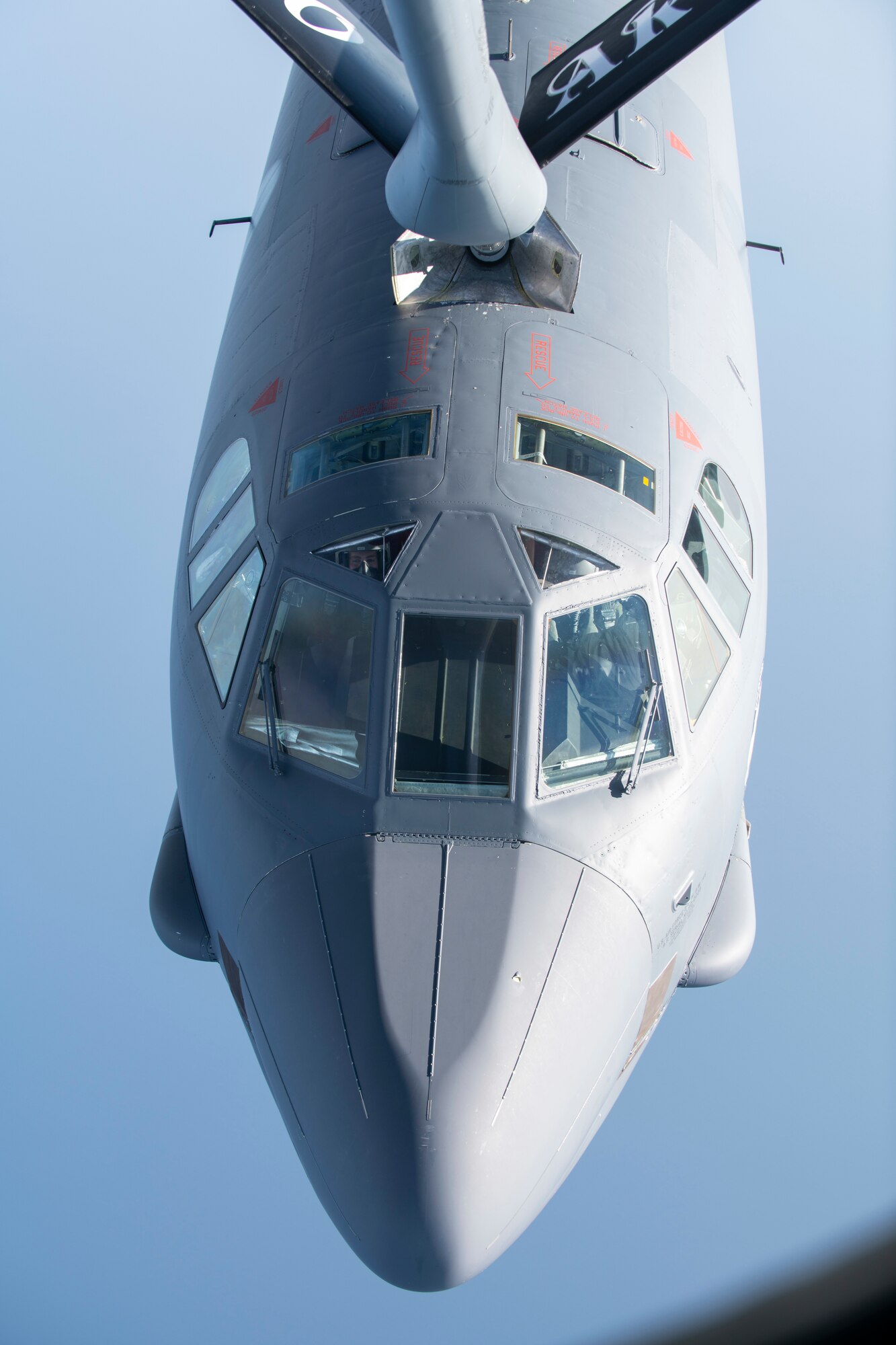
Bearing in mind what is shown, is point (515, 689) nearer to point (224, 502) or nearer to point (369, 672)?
point (369, 672)

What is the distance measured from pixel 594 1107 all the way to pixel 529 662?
3.33 metres

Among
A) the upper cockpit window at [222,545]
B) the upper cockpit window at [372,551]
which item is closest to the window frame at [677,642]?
the upper cockpit window at [372,551]

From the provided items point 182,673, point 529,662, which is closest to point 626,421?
point 529,662

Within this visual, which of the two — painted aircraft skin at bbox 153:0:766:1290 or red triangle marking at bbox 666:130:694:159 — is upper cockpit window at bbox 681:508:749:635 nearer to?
painted aircraft skin at bbox 153:0:766:1290

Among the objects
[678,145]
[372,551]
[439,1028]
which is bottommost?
[439,1028]

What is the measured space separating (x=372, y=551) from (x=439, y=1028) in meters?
3.58

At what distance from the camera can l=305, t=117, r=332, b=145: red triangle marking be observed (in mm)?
13125

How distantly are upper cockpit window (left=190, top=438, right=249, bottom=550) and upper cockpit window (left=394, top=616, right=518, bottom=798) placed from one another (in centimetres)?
285

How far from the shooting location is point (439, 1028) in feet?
23.8

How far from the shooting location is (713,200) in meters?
13.0

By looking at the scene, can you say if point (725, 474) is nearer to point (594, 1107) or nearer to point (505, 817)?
point (505, 817)

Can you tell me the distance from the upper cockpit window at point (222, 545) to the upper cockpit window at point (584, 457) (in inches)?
95.9

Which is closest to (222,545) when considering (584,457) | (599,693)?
(584,457)

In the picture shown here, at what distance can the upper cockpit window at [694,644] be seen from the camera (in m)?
8.81
